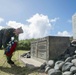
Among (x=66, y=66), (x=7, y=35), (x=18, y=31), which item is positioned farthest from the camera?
(x=7, y=35)

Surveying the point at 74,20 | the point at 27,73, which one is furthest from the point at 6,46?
the point at 74,20

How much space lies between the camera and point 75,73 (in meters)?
5.21

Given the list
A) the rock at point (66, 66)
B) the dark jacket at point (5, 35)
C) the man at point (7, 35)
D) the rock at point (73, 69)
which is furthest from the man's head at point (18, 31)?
the rock at point (73, 69)

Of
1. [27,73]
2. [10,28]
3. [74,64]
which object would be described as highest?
[10,28]

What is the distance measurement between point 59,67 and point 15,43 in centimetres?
322

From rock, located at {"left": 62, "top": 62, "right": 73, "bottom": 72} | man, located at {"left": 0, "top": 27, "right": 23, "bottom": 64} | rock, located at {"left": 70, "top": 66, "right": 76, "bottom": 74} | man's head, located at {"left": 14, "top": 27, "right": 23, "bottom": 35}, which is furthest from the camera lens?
man, located at {"left": 0, "top": 27, "right": 23, "bottom": 64}

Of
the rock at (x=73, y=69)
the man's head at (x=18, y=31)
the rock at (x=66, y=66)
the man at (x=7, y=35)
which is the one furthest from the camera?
the man at (x=7, y=35)

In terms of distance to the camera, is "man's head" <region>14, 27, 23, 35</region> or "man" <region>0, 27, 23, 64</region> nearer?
"man's head" <region>14, 27, 23, 35</region>

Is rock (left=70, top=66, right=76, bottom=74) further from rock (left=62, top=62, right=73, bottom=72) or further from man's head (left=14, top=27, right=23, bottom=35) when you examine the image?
man's head (left=14, top=27, right=23, bottom=35)

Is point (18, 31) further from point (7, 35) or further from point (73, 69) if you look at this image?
point (73, 69)

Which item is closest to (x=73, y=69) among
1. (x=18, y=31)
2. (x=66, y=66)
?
(x=66, y=66)

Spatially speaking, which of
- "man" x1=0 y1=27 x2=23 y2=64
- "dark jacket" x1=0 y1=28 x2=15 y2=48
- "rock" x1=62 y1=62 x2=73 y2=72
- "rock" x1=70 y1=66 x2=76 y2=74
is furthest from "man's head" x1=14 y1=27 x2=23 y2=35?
"rock" x1=70 y1=66 x2=76 y2=74

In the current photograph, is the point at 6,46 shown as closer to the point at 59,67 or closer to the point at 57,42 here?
the point at 57,42

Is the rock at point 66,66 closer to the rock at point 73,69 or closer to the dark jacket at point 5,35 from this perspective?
the rock at point 73,69
